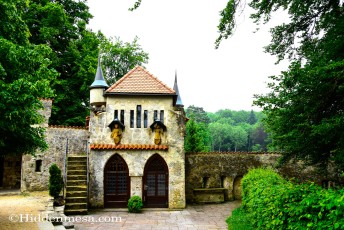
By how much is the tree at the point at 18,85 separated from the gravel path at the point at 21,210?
253 centimetres

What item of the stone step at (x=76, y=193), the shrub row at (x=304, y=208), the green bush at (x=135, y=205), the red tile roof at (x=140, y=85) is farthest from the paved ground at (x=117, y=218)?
the red tile roof at (x=140, y=85)

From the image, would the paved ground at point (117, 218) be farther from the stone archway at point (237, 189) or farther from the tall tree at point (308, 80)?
the tall tree at point (308, 80)

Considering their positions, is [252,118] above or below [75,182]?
above

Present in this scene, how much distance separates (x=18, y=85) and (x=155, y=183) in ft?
33.7

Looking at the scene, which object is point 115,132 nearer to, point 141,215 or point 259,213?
point 141,215

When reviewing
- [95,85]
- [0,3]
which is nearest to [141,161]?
[95,85]

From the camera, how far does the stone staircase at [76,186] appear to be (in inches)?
585

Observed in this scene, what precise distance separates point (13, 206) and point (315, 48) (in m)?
14.7

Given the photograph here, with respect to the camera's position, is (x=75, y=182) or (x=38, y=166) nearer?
(x=75, y=182)

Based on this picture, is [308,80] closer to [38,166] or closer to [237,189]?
[237,189]

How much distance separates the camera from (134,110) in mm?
17234

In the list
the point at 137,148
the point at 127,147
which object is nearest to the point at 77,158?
the point at 127,147

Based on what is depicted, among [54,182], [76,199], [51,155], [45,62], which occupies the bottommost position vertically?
[76,199]

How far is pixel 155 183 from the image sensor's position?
16984mm
